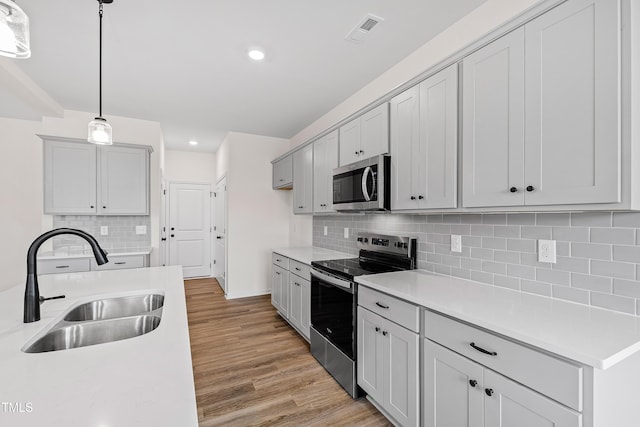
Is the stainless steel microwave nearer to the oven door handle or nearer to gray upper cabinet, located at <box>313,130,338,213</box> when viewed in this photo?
gray upper cabinet, located at <box>313,130,338,213</box>

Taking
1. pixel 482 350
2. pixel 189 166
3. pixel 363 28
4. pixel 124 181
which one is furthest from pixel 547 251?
pixel 189 166

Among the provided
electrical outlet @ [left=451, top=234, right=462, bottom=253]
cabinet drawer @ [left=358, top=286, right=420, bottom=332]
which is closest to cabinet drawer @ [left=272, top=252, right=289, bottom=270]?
cabinet drawer @ [left=358, top=286, right=420, bottom=332]

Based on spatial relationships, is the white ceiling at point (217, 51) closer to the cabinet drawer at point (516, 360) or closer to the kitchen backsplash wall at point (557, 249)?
the kitchen backsplash wall at point (557, 249)

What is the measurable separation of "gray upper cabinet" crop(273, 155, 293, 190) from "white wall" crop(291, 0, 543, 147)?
1.24 meters

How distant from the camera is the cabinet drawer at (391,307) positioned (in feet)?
5.44

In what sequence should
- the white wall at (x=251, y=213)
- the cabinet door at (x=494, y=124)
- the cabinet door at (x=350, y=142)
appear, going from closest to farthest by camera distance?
the cabinet door at (x=494, y=124) < the cabinet door at (x=350, y=142) < the white wall at (x=251, y=213)

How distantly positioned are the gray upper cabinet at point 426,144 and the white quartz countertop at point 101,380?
1.60 meters

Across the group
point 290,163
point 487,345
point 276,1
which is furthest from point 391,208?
point 290,163

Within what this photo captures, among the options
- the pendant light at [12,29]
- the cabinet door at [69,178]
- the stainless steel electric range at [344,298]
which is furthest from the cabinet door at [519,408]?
the cabinet door at [69,178]

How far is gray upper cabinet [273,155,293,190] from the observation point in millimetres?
4313

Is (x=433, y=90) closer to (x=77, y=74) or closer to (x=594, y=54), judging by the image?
(x=594, y=54)

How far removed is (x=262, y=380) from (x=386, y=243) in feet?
5.17

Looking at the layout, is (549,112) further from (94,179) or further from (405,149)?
(94,179)

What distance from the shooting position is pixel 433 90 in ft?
6.29
